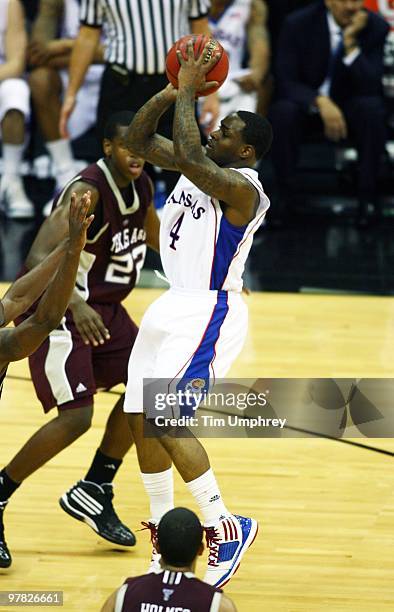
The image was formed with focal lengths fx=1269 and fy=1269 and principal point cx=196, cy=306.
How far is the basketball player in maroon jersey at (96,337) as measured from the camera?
210 inches

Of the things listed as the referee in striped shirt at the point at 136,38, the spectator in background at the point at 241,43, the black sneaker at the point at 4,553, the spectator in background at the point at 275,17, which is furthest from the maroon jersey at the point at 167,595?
the spectator in background at the point at 275,17

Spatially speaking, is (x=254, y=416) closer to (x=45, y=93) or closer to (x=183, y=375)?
(x=183, y=375)

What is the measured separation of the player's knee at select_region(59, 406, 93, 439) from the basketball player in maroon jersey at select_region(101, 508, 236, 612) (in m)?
1.66

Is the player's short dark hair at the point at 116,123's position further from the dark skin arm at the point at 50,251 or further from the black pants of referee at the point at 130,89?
the black pants of referee at the point at 130,89

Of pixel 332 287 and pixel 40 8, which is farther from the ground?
pixel 40 8

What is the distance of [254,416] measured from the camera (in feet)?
23.5

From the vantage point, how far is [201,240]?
16.5 ft

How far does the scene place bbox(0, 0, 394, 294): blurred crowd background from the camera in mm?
10578

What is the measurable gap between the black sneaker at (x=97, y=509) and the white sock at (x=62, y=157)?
5.95 m

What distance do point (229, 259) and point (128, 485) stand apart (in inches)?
60.5

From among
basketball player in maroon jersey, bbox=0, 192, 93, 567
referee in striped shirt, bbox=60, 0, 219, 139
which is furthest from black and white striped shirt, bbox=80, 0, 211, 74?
basketball player in maroon jersey, bbox=0, 192, 93, 567

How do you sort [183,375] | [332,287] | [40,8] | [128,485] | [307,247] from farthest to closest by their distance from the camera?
1. [40,8]
2. [307,247]
3. [332,287]
4. [128,485]
5. [183,375]

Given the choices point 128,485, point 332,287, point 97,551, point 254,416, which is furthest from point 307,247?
point 97,551

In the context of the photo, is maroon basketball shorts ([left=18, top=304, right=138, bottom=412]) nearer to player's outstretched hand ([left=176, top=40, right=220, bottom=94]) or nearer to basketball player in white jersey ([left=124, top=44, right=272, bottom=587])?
basketball player in white jersey ([left=124, top=44, right=272, bottom=587])
